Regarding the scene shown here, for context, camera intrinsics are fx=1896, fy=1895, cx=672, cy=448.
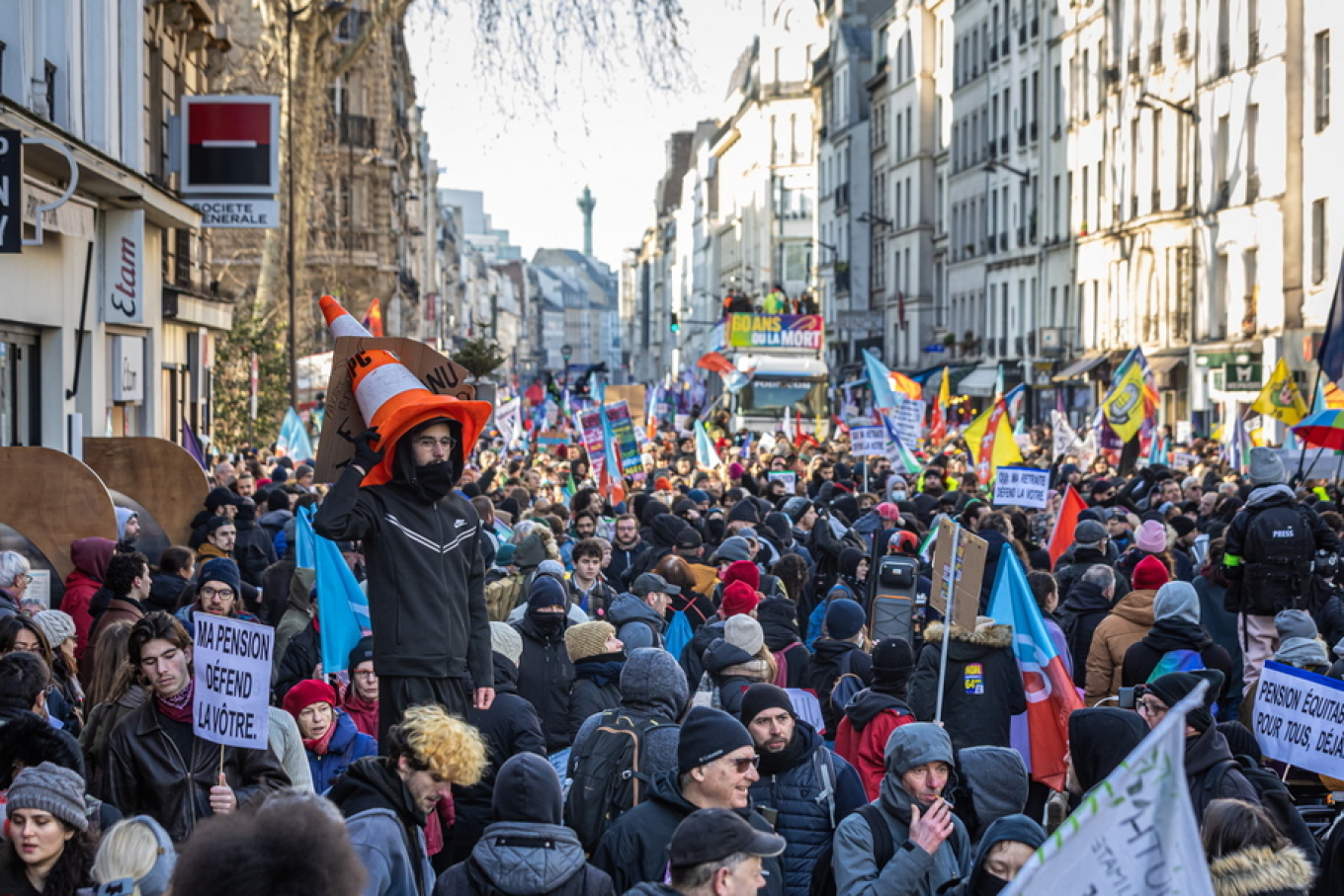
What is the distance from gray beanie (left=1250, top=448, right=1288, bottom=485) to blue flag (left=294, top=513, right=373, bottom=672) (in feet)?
21.7

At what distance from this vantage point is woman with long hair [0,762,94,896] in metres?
5.05

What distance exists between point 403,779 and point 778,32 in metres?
106

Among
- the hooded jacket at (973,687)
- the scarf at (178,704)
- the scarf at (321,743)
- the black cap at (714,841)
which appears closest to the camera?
the black cap at (714,841)

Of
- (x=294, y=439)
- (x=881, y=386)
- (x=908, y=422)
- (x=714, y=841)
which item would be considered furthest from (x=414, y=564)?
(x=294, y=439)

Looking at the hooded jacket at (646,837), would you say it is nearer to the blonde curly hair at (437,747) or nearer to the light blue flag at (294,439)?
the blonde curly hair at (437,747)

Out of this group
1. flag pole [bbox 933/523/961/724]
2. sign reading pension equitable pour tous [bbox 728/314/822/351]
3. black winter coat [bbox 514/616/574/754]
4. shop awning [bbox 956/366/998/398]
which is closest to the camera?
black winter coat [bbox 514/616/574/754]

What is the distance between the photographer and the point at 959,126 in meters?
65.4

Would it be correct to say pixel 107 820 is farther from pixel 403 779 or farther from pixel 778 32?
pixel 778 32

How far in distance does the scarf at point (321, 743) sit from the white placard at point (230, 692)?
995mm

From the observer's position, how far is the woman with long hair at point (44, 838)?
505 cm

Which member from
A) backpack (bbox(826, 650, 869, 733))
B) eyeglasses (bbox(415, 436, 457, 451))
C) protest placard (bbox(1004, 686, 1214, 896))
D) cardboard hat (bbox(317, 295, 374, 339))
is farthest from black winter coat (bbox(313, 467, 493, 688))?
protest placard (bbox(1004, 686, 1214, 896))

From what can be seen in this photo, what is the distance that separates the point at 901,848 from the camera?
5.66m

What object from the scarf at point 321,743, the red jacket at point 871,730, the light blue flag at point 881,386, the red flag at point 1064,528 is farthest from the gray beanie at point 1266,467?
the light blue flag at point 881,386

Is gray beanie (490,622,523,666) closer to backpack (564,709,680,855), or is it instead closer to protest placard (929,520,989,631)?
backpack (564,709,680,855)
